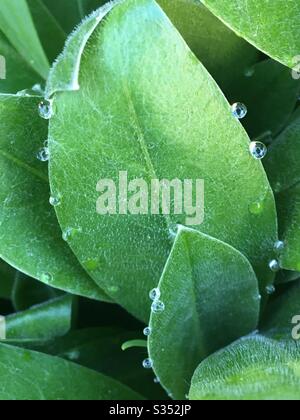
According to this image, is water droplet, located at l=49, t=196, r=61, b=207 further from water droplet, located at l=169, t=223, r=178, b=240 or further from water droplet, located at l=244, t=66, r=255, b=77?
water droplet, located at l=244, t=66, r=255, b=77

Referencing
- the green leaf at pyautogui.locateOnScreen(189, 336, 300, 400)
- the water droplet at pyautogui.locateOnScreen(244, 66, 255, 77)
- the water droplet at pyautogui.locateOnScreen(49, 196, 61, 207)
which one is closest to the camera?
the green leaf at pyautogui.locateOnScreen(189, 336, 300, 400)

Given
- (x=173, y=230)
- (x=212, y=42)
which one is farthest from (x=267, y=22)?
(x=173, y=230)

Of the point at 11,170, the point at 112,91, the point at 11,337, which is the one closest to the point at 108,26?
the point at 112,91

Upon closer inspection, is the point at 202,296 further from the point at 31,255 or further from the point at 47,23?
the point at 47,23

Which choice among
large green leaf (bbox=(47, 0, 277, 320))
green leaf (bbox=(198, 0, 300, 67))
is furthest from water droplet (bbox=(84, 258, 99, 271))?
green leaf (bbox=(198, 0, 300, 67))

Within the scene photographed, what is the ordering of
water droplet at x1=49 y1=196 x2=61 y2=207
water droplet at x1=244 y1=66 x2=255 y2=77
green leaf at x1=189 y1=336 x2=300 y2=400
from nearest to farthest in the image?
green leaf at x1=189 y1=336 x2=300 y2=400, water droplet at x1=49 y1=196 x2=61 y2=207, water droplet at x1=244 y1=66 x2=255 y2=77

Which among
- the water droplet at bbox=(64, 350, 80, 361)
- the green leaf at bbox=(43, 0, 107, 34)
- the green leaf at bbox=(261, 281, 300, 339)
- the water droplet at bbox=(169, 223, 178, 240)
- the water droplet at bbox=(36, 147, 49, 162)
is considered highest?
the green leaf at bbox=(43, 0, 107, 34)

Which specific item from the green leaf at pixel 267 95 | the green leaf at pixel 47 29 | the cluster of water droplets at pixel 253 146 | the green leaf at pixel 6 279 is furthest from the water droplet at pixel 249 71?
the green leaf at pixel 6 279
